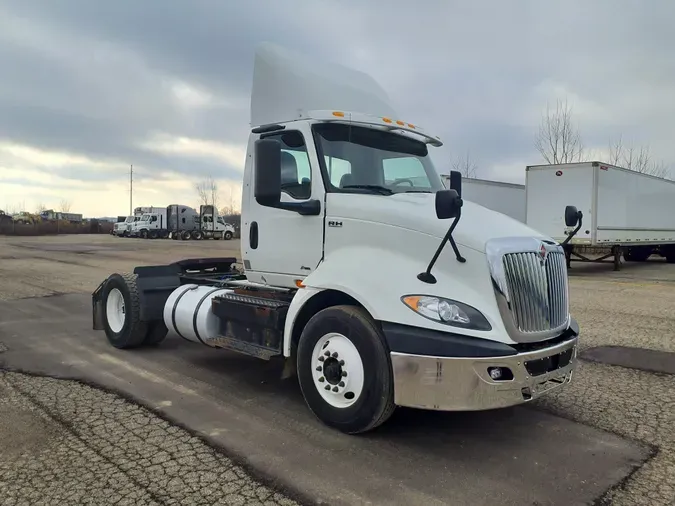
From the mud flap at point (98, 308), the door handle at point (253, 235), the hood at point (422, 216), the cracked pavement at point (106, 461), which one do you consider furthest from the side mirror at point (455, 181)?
the mud flap at point (98, 308)

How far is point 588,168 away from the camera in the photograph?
18453mm

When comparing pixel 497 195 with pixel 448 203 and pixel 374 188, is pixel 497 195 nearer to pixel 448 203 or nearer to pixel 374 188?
pixel 374 188

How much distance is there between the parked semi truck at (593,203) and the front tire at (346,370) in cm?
1506

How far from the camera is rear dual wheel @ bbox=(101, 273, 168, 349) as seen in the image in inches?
278

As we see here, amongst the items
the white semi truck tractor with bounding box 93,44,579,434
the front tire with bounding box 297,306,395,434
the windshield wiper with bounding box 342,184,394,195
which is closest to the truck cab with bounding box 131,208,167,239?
the white semi truck tractor with bounding box 93,44,579,434

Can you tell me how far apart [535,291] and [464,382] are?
3.13 ft

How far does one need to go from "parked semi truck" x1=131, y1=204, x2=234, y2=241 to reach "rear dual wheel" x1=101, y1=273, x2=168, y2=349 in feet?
158

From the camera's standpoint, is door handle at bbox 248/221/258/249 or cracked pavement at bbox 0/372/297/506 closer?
cracked pavement at bbox 0/372/297/506

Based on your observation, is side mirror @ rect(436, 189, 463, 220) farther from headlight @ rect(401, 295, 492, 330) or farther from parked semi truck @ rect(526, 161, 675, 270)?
parked semi truck @ rect(526, 161, 675, 270)

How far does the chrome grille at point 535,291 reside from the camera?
3.98 meters

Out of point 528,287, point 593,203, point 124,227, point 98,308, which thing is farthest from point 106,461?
point 124,227

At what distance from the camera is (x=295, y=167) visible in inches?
206

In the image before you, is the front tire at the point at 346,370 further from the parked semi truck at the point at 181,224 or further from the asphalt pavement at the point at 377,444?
the parked semi truck at the point at 181,224

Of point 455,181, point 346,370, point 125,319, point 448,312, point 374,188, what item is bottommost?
point 125,319
